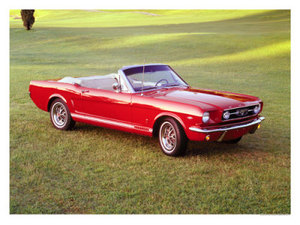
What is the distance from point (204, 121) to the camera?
6.27 meters

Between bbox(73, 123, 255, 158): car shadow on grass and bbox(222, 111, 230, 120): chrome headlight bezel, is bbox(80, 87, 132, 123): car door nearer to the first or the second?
bbox(73, 123, 255, 158): car shadow on grass

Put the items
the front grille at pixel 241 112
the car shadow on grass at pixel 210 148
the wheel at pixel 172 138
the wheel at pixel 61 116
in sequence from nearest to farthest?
1. the wheel at pixel 172 138
2. the front grille at pixel 241 112
3. the car shadow on grass at pixel 210 148
4. the wheel at pixel 61 116

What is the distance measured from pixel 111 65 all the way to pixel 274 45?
40.3 ft

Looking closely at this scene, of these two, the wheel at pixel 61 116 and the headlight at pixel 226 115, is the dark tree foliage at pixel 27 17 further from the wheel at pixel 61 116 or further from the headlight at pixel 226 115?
the headlight at pixel 226 115

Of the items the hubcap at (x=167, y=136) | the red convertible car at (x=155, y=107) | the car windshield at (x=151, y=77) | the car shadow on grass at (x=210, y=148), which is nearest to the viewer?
the red convertible car at (x=155, y=107)

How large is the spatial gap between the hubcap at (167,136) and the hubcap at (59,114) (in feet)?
8.15

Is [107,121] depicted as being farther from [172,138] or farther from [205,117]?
[205,117]

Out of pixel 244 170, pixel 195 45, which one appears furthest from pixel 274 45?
pixel 244 170

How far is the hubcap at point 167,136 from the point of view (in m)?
6.71

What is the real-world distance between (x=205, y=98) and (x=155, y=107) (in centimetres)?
84

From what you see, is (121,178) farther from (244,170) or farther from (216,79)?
(216,79)

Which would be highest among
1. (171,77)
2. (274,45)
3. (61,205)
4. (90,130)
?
(274,45)

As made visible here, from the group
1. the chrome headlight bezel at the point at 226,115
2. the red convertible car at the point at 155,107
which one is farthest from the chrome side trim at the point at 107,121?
the chrome headlight bezel at the point at 226,115

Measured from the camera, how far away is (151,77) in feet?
26.0
